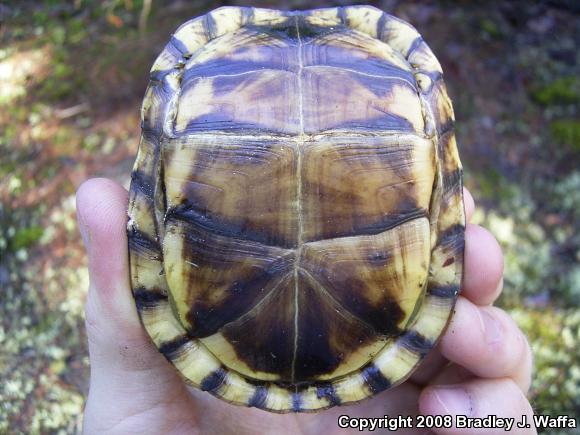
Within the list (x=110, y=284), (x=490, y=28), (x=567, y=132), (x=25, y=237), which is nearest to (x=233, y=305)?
(x=110, y=284)

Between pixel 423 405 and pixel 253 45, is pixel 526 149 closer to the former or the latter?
pixel 423 405

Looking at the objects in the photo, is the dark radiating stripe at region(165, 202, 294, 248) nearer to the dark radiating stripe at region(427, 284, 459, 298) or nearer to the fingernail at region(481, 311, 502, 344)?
the dark radiating stripe at region(427, 284, 459, 298)

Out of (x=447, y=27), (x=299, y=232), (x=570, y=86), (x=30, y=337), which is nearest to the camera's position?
(x=299, y=232)

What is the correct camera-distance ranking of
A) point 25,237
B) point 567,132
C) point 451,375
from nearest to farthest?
point 451,375 → point 25,237 → point 567,132

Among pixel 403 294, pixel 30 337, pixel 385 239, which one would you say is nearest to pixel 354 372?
pixel 403 294

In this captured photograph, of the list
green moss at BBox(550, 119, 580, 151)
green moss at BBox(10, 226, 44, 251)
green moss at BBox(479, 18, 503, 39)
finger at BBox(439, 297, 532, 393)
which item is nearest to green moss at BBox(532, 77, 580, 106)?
green moss at BBox(550, 119, 580, 151)

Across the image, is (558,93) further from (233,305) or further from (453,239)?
(233,305)
